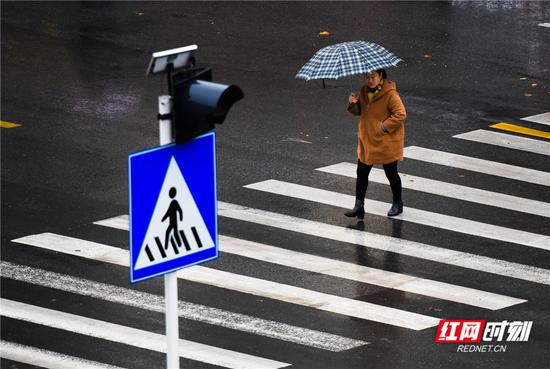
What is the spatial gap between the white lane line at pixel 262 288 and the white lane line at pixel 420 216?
2.37 meters

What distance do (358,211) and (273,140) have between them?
2.96 meters

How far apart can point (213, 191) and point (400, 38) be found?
49.6ft

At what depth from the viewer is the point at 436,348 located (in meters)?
11.4

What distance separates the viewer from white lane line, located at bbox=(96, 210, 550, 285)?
1317 cm

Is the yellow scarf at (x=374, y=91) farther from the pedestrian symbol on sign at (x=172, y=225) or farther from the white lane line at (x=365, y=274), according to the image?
the pedestrian symbol on sign at (x=172, y=225)

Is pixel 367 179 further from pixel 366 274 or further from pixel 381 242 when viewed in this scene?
pixel 366 274

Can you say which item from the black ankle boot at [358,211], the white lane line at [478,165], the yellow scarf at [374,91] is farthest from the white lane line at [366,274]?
the white lane line at [478,165]

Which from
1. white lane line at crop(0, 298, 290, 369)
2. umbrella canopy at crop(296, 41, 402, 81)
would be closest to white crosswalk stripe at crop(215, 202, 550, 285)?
umbrella canopy at crop(296, 41, 402, 81)

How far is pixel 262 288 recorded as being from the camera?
12.7 m

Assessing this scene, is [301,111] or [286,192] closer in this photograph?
[286,192]

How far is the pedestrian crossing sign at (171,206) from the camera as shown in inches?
304

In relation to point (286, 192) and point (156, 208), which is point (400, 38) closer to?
point (286, 192)

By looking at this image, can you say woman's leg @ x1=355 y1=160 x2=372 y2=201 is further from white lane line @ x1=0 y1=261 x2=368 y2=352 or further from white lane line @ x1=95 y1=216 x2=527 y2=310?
white lane line @ x1=0 y1=261 x2=368 y2=352

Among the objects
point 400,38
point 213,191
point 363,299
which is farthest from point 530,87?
point 213,191
